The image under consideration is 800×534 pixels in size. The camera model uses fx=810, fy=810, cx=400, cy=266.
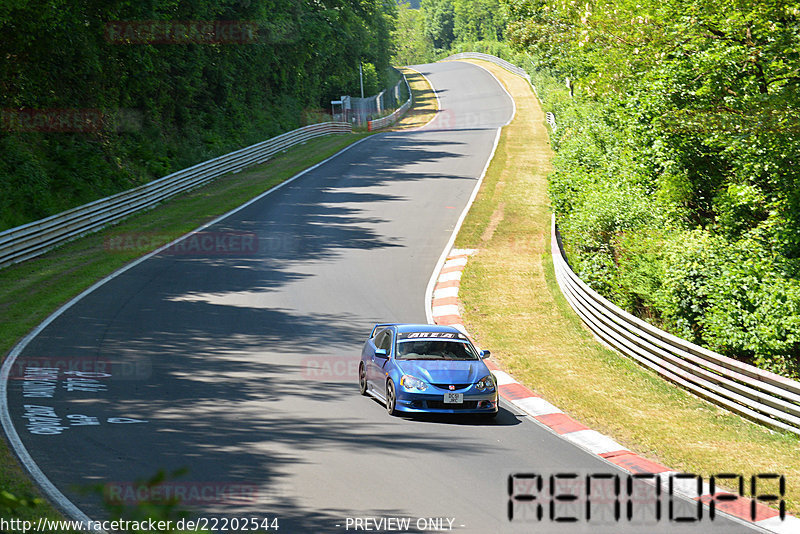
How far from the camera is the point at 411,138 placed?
5538cm

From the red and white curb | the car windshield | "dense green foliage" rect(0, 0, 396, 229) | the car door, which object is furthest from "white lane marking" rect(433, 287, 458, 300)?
"dense green foliage" rect(0, 0, 396, 229)

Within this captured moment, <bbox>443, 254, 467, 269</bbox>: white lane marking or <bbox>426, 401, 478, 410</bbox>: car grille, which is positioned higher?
<bbox>443, 254, 467, 269</bbox>: white lane marking

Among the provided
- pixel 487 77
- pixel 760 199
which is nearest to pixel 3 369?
pixel 760 199

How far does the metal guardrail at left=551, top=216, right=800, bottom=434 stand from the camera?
1295 cm

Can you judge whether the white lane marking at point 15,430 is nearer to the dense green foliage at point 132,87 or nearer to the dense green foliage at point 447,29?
the dense green foliage at point 132,87

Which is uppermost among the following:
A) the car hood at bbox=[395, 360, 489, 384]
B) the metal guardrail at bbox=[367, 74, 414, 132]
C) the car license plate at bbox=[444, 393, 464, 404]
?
the metal guardrail at bbox=[367, 74, 414, 132]

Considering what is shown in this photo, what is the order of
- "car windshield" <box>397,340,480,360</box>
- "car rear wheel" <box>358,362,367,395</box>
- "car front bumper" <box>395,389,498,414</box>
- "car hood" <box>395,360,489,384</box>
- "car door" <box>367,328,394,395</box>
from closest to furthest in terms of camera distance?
"car front bumper" <box>395,389,498,414</box> → "car hood" <box>395,360,489,384</box> → "car door" <box>367,328,394,395</box> → "car windshield" <box>397,340,480,360</box> → "car rear wheel" <box>358,362,367,395</box>

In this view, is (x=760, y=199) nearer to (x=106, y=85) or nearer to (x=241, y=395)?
(x=241, y=395)

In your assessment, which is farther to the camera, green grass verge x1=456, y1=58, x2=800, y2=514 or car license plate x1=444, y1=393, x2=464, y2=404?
car license plate x1=444, y1=393, x2=464, y2=404

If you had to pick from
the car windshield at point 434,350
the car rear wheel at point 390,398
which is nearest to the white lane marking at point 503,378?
the car windshield at point 434,350

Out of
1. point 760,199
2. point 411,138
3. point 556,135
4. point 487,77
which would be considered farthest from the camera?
point 487,77

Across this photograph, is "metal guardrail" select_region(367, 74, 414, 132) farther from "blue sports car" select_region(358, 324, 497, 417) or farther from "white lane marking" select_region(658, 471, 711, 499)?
"white lane marking" select_region(658, 471, 711, 499)

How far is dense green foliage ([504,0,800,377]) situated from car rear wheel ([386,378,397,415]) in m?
6.83

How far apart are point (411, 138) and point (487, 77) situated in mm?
51336
